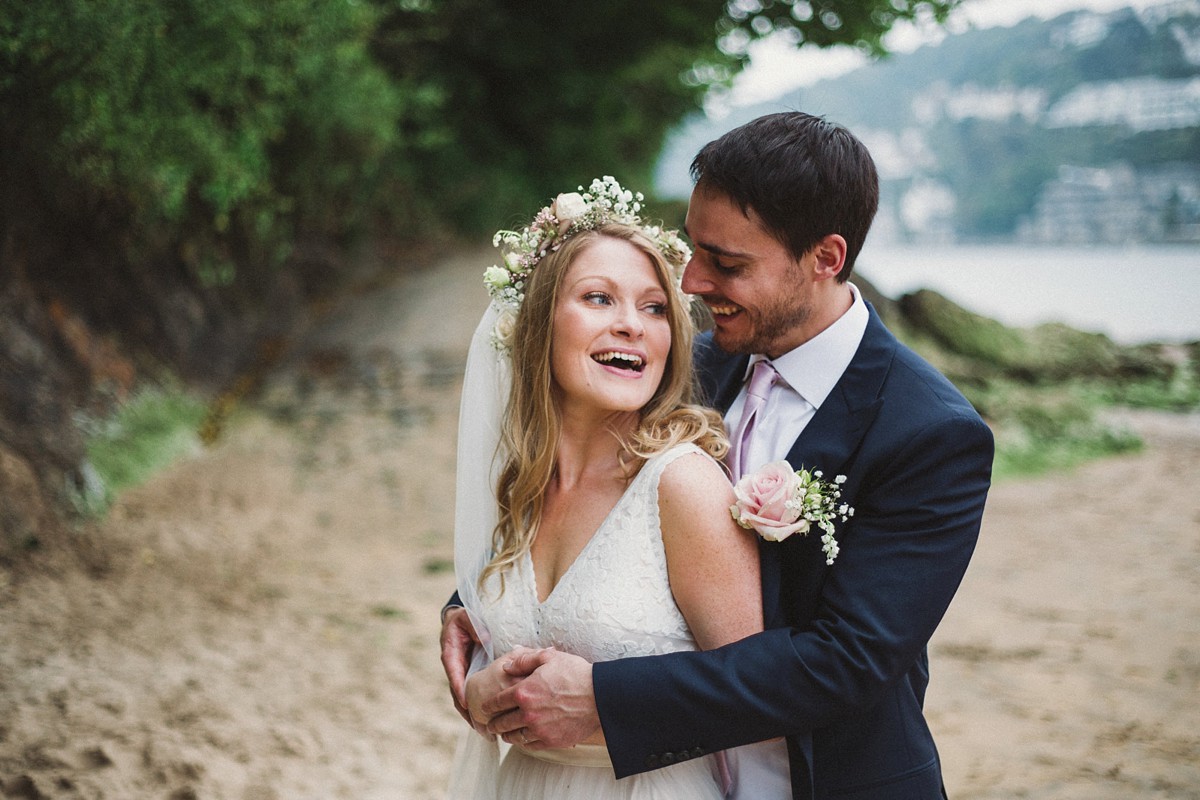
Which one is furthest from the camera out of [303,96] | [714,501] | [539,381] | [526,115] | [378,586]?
[526,115]

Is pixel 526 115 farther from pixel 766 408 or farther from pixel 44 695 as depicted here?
pixel 766 408

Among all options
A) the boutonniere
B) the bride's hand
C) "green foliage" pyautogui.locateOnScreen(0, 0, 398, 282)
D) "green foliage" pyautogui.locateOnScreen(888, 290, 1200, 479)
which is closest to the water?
"green foliage" pyautogui.locateOnScreen(888, 290, 1200, 479)

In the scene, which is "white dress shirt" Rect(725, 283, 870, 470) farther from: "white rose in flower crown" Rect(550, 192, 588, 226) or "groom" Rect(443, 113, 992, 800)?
"white rose in flower crown" Rect(550, 192, 588, 226)

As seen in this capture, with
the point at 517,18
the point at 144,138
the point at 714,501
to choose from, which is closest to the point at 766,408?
the point at 714,501

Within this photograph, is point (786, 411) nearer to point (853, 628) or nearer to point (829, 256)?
point (829, 256)

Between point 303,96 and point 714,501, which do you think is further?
point 303,96

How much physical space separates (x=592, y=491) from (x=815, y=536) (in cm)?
60

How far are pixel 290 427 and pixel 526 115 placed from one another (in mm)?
8025

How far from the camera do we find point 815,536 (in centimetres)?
190

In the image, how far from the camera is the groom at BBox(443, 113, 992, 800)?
1793 mm

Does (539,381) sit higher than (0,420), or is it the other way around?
(0,420)

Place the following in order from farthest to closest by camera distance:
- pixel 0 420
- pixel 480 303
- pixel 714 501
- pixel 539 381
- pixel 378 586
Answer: pixel 480 303 → pixel 378 586 → pixel 0 420 → pixel 539 381 → pixel 714 501

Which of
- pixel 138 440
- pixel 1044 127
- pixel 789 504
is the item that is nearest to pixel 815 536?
pixel 789 504

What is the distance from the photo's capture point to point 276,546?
6.98 m
